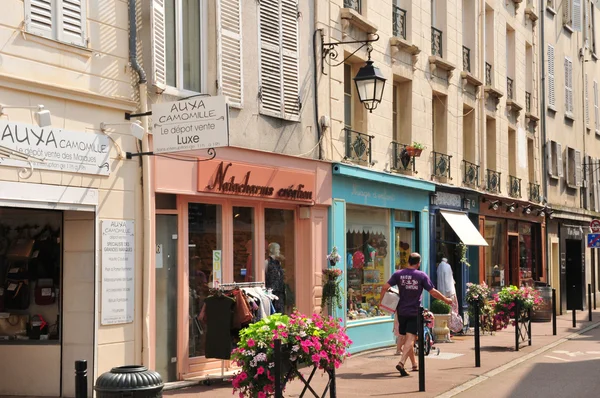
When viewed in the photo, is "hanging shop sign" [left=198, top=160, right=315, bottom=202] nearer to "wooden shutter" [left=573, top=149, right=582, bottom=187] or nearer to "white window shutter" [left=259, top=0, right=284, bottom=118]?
"white window shutter" [left=259, top=0, right=284, bottom=118]

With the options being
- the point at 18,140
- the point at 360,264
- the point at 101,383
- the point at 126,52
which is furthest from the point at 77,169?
the point at 360,264

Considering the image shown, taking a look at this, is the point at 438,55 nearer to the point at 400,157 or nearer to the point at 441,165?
the point at 441,165

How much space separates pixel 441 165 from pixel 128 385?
1483cm

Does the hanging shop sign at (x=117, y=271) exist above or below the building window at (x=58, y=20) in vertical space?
below

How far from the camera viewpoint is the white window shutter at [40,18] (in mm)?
9336

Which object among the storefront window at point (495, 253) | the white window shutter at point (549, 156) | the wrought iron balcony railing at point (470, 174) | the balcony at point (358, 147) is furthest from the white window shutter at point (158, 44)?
the white window shutter at point (549, 156)

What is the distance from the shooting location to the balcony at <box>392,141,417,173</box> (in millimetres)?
18172

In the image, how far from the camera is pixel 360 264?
16.9 metres

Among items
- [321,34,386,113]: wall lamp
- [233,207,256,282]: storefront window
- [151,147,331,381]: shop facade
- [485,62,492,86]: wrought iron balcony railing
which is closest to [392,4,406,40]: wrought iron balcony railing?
[321,34,386,113]: wall lamp

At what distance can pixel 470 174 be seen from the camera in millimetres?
22500

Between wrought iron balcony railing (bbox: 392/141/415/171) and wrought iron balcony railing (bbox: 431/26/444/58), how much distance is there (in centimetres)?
295

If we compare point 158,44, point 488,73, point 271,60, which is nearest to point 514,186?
A: point 488,73

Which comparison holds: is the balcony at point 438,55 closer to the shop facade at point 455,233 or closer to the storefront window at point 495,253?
the shop facade at point 455,233

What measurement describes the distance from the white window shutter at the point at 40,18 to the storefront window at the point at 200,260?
342 centimetres
